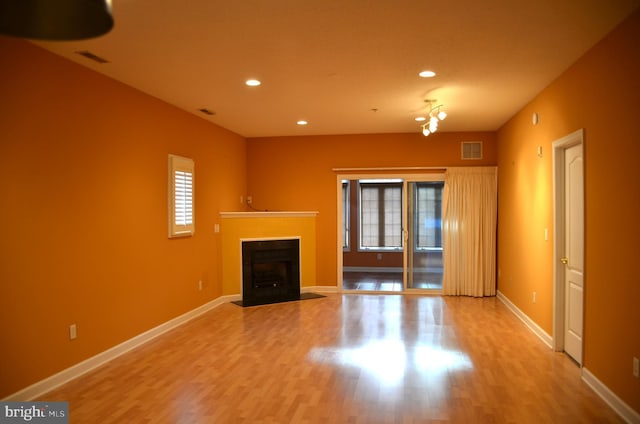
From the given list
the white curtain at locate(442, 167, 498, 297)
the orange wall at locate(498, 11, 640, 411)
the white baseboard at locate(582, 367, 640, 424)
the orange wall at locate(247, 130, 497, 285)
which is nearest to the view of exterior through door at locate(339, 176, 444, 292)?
the orange wall at locate(247, 130, 497, 285)

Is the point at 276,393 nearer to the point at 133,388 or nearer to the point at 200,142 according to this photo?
the point at 133,388

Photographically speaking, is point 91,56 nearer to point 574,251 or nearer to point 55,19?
point 55,19

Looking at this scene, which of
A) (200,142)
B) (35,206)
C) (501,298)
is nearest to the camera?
(35,206)

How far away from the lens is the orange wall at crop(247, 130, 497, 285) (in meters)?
7.73

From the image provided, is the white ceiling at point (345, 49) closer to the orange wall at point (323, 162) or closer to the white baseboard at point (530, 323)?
the orange wall at point (323, 162)

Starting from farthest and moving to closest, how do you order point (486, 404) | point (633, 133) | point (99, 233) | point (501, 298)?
point (501, 298) < point (99, 233) < point (486, 404) < point (633, 133)

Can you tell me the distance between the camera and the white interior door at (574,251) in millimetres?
Result: 4052

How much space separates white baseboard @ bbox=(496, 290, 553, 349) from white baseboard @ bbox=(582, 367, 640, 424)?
3.11 feet

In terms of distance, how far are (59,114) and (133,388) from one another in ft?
7.55

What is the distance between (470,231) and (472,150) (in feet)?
4.40

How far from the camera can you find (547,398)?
343 centimetres

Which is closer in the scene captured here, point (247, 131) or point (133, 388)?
point (133, 388)

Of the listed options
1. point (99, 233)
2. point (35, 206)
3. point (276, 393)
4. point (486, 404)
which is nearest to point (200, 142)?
point (99, 233)

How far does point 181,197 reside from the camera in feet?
18.7
